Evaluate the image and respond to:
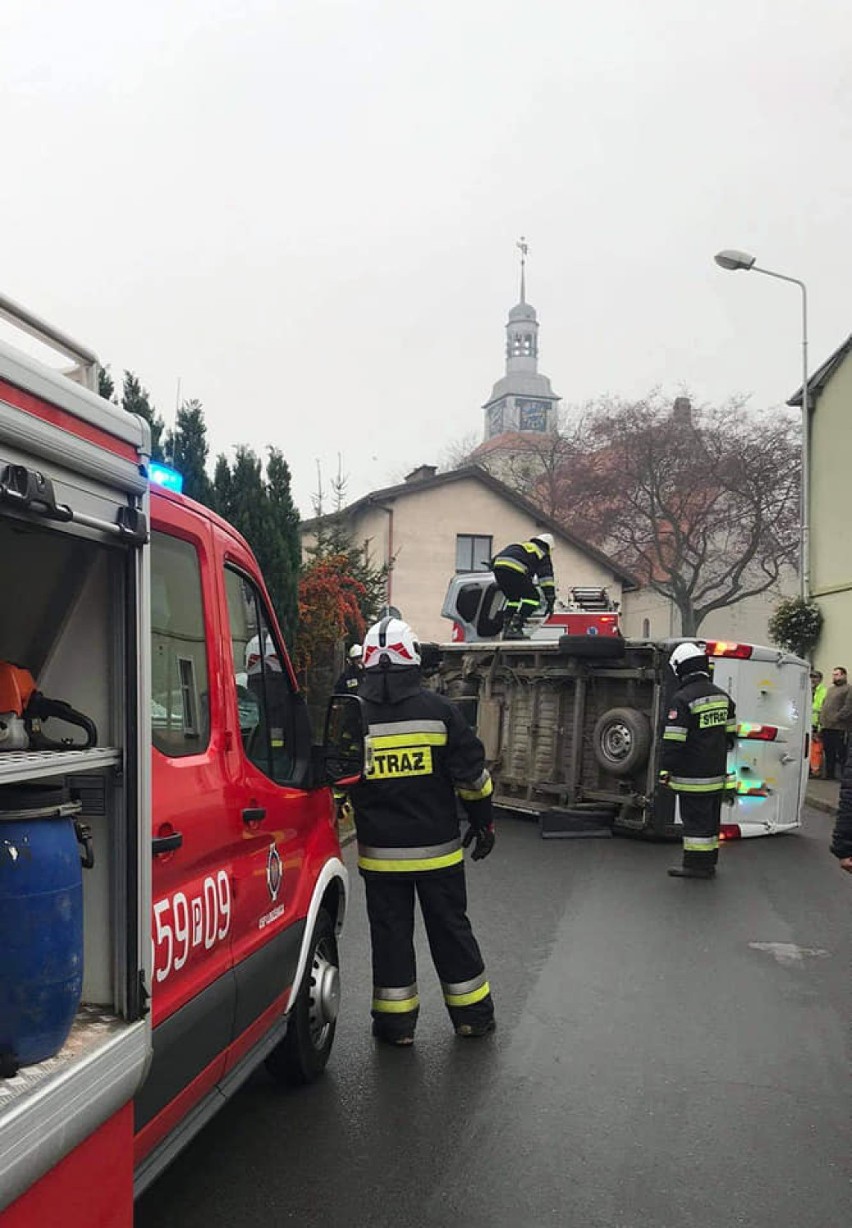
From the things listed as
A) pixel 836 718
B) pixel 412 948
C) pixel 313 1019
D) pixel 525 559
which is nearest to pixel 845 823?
pixel 412 948

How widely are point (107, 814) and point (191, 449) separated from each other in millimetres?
9993

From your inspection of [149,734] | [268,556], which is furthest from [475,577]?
[149,734]

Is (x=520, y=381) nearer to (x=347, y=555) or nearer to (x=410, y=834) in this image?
(x=347, y=555)

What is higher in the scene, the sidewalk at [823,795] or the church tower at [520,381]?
the church tower at [520,381]

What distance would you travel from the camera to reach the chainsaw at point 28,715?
2.22m

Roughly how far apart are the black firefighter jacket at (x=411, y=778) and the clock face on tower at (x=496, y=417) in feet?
345

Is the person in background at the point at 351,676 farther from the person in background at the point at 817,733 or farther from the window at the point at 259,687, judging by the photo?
the person in background at the point at 817,733

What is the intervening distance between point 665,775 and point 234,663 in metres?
6.07

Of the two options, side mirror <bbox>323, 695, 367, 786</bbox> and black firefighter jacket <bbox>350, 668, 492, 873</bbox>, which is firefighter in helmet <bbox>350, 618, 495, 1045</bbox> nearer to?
black firefighter jacket <bbox>350, 668, 492, 873</bbox>

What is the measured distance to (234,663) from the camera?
3.55m

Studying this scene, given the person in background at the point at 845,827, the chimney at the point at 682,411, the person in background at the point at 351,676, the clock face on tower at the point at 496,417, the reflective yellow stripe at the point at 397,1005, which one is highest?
the clock face on tower at the point at 496,417

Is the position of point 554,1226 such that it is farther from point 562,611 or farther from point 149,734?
point 562,611

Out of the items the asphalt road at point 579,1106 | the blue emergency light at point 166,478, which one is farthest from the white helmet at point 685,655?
the blue emergency light at point 166,478

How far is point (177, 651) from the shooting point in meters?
3.14
